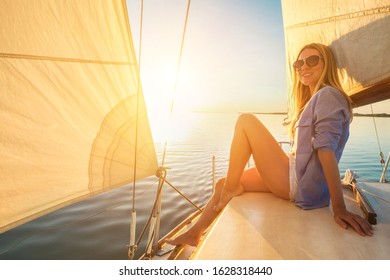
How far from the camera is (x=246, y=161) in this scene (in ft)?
7.48

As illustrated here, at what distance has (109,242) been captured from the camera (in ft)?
16.1

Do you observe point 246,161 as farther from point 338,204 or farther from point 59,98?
point 59,98

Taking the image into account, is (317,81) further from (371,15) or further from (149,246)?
(149,246)

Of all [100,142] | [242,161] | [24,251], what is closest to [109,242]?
[24,251]

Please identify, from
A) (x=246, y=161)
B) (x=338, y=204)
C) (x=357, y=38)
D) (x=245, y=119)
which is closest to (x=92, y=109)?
(x=245, y=119)

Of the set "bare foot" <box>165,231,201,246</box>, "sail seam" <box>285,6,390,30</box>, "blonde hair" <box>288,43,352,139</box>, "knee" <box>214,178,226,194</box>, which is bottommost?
"bare foot" <box>165,231,201,246</box>

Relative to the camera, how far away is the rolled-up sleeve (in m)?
1.76

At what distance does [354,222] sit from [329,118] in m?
0.80

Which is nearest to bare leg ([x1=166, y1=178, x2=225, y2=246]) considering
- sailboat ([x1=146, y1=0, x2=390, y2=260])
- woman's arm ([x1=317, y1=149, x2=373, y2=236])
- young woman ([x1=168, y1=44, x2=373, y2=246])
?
young woman ([x1=168, y1=44, x2=373, y2=246])

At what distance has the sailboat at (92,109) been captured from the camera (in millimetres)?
1381

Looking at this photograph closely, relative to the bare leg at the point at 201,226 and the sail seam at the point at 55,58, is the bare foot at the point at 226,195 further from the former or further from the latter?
the sail seam at the point at 55,58

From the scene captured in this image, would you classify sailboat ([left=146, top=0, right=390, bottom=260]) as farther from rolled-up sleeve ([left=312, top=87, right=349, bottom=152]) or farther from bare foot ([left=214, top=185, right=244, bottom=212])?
rolled-up sleeve ([left=312, top=87, right=349, bottom=152])

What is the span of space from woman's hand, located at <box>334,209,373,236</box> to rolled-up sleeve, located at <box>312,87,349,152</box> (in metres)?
0.49
